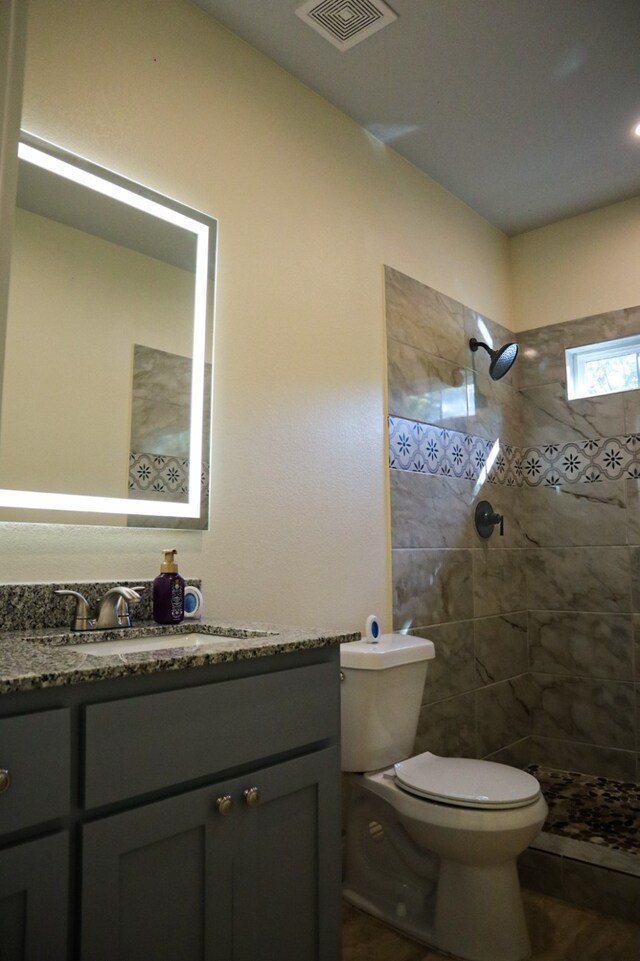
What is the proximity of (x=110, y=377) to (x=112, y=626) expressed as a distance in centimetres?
62

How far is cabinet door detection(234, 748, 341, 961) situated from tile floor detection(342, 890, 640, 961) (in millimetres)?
630

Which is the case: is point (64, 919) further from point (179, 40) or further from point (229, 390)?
point (179, 40)

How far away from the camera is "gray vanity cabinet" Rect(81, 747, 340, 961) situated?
1.01 metres

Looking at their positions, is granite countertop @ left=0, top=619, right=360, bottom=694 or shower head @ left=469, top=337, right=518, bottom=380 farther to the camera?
shower head @ left=469, top=337, right=518, bottom=380

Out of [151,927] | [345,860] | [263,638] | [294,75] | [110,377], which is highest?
[294,75]

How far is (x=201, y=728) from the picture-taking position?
1160mm

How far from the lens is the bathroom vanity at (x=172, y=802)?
3.09 feet

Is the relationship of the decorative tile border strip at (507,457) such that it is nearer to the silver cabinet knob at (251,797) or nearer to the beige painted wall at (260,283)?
the beige painted wall at (260,283)

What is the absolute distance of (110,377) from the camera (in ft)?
5.63

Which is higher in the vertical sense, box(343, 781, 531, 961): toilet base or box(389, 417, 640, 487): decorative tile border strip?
box(389, 417, 640, 487): decorative tile border strip

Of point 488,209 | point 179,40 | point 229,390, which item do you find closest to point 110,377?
point 229,390

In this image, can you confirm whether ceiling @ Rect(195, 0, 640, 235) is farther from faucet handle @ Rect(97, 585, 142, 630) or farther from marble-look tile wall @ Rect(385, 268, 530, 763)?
faucet handle @ Rect(97, 585, 142, 630)

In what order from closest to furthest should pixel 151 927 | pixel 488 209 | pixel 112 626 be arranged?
pixel 151 927 < pixel 112 626 < pixel 488 209

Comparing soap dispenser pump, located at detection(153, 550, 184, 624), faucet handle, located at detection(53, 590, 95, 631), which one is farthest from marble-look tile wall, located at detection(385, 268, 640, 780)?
faucet handle, located at detection(53, 590, 95, 631)
